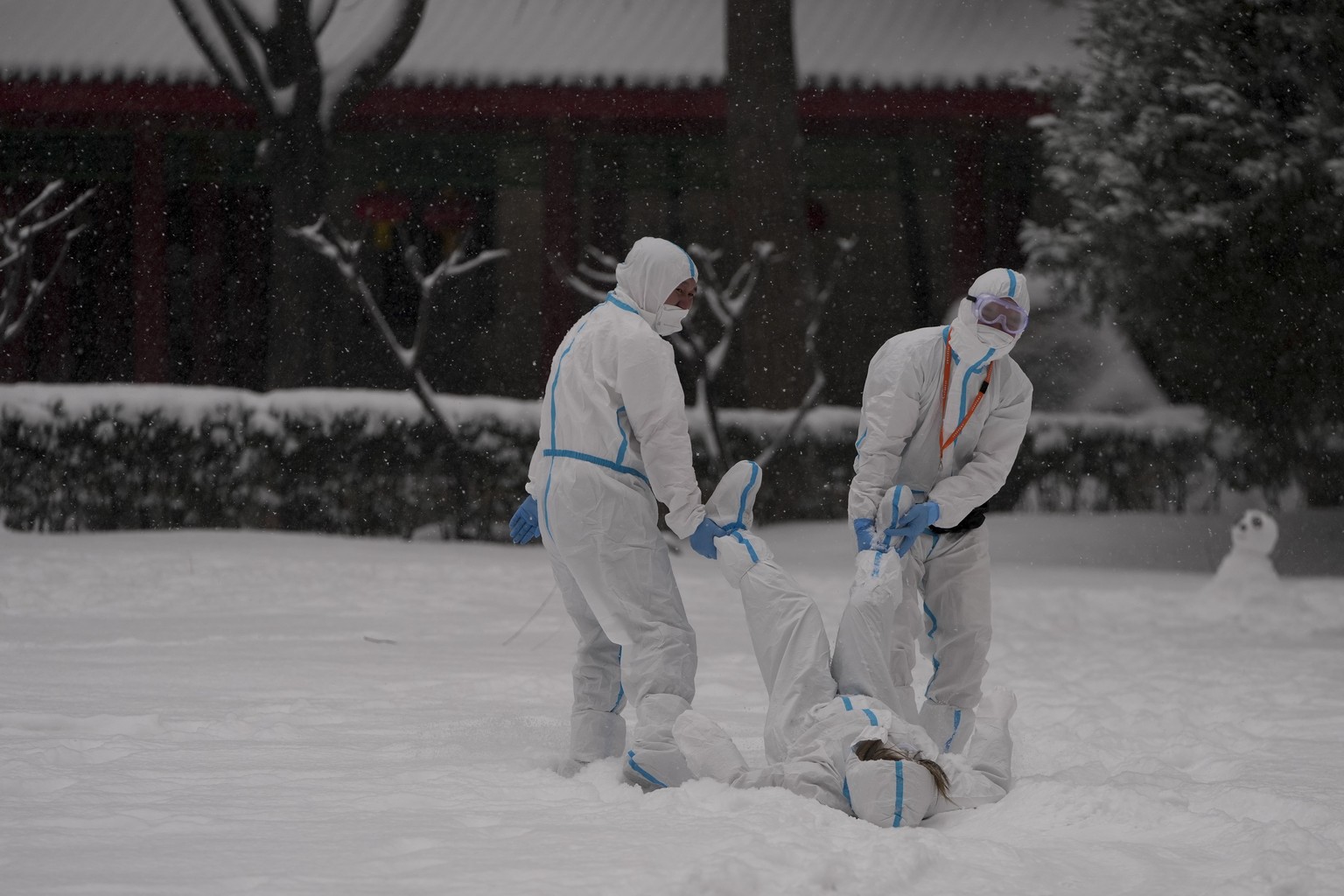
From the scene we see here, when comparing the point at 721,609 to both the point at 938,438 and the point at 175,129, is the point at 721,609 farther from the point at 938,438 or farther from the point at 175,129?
the point at 175,129

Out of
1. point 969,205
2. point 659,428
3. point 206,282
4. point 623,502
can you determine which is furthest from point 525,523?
point 206,282

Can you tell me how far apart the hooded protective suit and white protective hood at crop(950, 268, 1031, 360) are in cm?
86

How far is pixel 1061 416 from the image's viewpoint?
1257 centimetres

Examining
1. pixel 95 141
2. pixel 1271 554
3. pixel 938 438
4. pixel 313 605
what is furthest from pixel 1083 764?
pixel 95 141

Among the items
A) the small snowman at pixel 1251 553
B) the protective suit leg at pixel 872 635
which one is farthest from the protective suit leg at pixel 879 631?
the small snowman at pixel 1251 553

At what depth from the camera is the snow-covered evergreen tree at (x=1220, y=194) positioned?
9.92 meters

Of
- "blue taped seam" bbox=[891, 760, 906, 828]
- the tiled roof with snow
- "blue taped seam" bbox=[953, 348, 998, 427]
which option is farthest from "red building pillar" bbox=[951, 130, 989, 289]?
"blue taped seam" bbox=[891, 760, 906, 828]

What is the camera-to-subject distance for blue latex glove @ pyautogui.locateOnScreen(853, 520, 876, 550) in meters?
4.57

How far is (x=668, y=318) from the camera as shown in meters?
4.48

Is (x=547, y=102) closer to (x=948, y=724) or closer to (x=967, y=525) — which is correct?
(x=967, y=525)

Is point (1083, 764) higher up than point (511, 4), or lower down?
lower down

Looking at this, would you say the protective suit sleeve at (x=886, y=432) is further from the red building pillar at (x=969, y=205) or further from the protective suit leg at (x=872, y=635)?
the red building pillar at (x=969, y=205)

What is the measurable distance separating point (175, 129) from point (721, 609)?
8978mm

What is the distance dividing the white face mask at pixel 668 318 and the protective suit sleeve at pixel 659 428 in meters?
0.18
